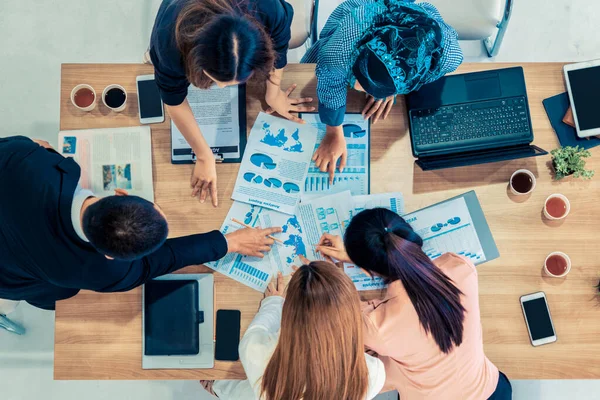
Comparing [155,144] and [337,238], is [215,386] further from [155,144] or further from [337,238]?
[155,144]

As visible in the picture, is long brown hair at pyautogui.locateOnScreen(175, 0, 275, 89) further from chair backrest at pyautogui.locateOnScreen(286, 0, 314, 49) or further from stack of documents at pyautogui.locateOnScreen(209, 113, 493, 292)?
chair backrest at pyautogui.locateOnScreen(286, 0, 314, 49)

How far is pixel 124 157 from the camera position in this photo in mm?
1555

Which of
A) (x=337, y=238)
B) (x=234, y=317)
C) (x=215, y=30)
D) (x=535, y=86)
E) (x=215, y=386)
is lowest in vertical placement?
(x=215, y=386)

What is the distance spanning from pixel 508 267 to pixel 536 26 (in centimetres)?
147

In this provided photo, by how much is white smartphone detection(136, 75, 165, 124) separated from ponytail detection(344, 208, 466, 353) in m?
0.72

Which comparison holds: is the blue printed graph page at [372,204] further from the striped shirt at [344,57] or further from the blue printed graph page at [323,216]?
the striped shirt at [344,57]

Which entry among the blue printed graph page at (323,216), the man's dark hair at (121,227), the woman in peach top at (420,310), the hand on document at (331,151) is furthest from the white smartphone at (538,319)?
the man's dark hair at (121,227)

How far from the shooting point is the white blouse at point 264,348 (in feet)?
4.44

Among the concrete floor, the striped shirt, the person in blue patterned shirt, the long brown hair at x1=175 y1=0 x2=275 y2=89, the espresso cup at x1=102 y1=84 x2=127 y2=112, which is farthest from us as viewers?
the concrete floor

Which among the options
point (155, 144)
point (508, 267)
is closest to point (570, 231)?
point (508, 267)

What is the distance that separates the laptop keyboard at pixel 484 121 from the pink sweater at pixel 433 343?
36 centimetres

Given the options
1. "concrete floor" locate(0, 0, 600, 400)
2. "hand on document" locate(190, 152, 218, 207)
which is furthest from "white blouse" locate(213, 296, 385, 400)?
"concrete floor" locate(0, 0, 600, 400)

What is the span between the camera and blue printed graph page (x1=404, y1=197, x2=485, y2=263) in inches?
59.7

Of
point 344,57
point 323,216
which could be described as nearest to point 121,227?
point 323,216
